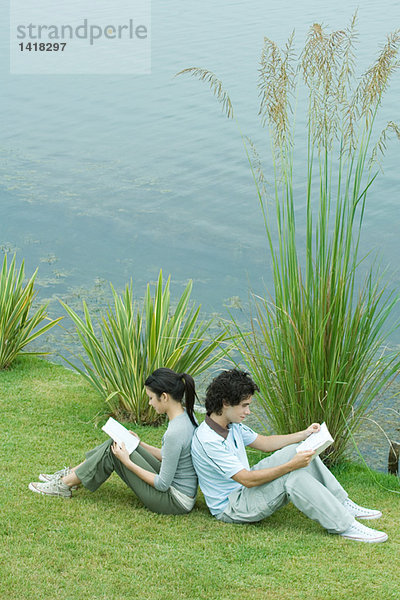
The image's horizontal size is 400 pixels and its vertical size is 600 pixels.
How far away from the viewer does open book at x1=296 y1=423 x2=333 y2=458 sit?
3592 millimetres

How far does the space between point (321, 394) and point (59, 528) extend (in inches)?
64.4

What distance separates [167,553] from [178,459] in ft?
1.53

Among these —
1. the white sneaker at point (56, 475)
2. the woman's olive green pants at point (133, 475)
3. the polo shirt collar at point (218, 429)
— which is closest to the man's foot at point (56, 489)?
the white sneaker at point (56, 475)

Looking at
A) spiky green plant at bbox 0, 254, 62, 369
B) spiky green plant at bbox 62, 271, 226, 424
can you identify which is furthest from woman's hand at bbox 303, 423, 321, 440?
spiky green plant at bbox 0, 254, 62, 369

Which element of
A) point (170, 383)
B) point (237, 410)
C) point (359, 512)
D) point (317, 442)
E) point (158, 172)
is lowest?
point (359, 512)

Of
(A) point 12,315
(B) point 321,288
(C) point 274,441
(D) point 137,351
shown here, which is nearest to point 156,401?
(C) point 274,441

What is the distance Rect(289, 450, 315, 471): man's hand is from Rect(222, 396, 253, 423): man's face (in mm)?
310

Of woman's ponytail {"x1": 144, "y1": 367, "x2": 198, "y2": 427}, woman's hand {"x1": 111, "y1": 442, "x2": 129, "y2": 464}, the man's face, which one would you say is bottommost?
woman's hand {"x1": 111, "y1": 442, "x2": 129, "y2": 464}

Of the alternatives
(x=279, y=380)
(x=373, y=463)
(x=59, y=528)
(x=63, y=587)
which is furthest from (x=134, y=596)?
(x=373, y=463)

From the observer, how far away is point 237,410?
12.3 ft

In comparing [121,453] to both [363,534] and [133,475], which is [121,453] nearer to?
[133,475]

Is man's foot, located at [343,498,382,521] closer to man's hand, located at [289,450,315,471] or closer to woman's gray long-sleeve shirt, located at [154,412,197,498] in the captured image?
man's hand, located at [289,450,315,471]

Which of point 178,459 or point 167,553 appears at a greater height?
point 178,459

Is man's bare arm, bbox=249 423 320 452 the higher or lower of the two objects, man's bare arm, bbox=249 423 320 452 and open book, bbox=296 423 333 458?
Answer: the lower
